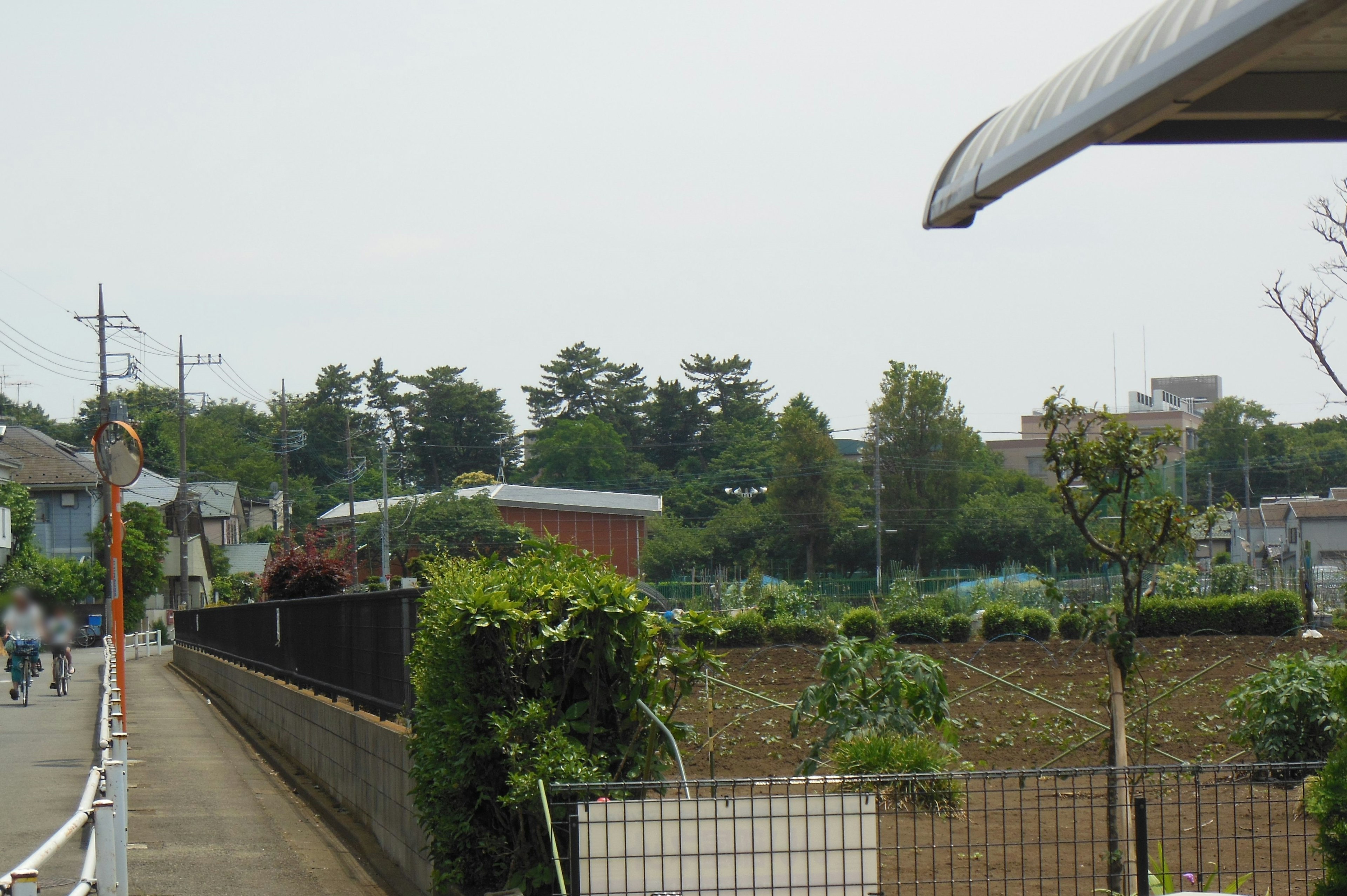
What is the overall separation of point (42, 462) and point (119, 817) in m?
65.2

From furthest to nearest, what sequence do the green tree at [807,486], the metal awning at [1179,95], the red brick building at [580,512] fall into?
1. the green tree at [807,486]
2. the red brick building at [580,512]
3. the metal awning at [1179,95]

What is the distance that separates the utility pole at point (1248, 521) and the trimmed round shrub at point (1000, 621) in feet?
46.5

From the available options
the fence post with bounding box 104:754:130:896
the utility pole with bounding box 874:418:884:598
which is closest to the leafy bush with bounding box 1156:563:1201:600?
the utility pole with bounding box 874:418:884:598

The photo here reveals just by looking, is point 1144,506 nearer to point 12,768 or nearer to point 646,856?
point 646,856

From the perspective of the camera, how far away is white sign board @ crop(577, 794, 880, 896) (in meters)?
4.11

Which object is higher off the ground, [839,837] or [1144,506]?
[1144,506]

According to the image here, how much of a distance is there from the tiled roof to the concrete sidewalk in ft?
170

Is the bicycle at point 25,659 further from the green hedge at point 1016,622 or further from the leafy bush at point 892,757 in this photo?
the green hedge at point 1016,622

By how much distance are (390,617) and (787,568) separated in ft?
231

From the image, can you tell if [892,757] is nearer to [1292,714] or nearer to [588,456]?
[1292,714]

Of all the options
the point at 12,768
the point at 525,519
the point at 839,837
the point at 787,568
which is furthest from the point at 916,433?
the point at 839,837

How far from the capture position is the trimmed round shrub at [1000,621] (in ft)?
91.9

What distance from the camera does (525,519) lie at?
7431 cm

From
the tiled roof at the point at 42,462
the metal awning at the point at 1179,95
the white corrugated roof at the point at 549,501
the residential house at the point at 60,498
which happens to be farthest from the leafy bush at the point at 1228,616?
the residential house at the point at 60,498
